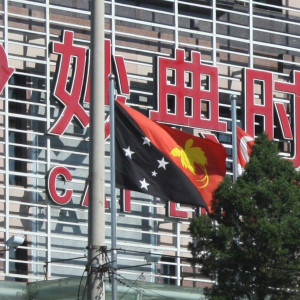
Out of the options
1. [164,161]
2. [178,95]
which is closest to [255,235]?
[164,161]

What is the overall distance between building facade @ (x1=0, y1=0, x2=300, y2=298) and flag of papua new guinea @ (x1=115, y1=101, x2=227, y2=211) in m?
2.37

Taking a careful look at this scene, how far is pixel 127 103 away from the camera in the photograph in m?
34.2

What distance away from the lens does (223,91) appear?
35.7 metres

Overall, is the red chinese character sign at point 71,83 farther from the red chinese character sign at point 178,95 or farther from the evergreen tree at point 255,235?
the evergreen tree at point 255,235

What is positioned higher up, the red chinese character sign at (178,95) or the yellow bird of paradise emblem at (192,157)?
the red chinese character sign at (178,95)

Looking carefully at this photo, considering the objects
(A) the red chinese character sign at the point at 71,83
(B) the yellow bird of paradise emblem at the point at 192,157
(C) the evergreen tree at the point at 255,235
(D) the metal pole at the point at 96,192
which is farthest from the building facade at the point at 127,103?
(D) the metal pole at the point at 96,192

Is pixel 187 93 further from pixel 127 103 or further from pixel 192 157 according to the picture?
pixel 192 157

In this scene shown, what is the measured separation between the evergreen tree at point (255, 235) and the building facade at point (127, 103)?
250 inches

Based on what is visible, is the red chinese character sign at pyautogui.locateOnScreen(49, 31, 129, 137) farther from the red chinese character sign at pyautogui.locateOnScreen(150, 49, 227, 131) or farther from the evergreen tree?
the evergreen tree

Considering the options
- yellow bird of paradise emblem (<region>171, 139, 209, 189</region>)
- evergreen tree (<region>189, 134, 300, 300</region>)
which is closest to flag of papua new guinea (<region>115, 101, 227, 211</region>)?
yellow bird of paradise emblem (<region>171, 139, 209, 189</region>)

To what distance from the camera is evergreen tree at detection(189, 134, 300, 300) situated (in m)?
25.2

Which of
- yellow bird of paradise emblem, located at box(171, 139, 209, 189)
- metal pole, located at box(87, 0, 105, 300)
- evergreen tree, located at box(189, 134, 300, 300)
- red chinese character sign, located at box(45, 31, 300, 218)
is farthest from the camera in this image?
red chinese character sign, located at box(45, 31, 300, 218)

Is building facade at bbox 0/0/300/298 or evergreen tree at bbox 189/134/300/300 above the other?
building facade at bbox 0/0/300/298

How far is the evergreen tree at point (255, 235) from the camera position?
25.2m
